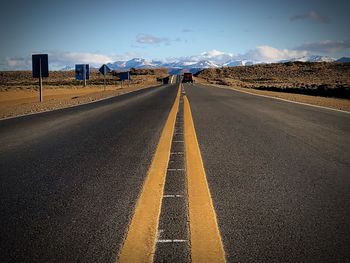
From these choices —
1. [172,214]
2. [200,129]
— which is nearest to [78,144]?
[200,129]

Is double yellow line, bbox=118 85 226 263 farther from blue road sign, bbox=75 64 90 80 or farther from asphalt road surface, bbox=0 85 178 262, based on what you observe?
blue road sign, bbox=75 64 90 80

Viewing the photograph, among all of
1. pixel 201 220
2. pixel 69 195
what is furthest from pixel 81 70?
pixel 201 220

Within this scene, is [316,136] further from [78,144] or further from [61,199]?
[61,199]

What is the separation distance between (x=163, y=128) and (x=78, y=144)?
200cm

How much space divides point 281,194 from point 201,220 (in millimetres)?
929

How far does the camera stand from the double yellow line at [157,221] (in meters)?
1.79

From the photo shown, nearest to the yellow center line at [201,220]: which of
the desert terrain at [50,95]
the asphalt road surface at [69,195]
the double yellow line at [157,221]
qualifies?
the double yellow line at [157,221]

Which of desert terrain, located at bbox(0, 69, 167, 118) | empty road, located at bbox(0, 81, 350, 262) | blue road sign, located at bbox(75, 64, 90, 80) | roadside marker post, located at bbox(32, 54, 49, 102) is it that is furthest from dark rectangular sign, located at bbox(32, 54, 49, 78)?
blue road sign, located at bbox(75, 64, 90, 80)

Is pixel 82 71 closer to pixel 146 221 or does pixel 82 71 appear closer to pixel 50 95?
pixel 50 95

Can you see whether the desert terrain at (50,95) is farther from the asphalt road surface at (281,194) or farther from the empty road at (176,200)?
the asphalt road surface at (281,194)

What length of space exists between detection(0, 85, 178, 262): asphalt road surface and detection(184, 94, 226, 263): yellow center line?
18.0 inches

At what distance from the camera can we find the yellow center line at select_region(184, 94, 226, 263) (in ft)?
5.89

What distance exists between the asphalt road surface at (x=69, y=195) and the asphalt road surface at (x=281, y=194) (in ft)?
2.44

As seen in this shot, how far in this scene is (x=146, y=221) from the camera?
7.21 ft
